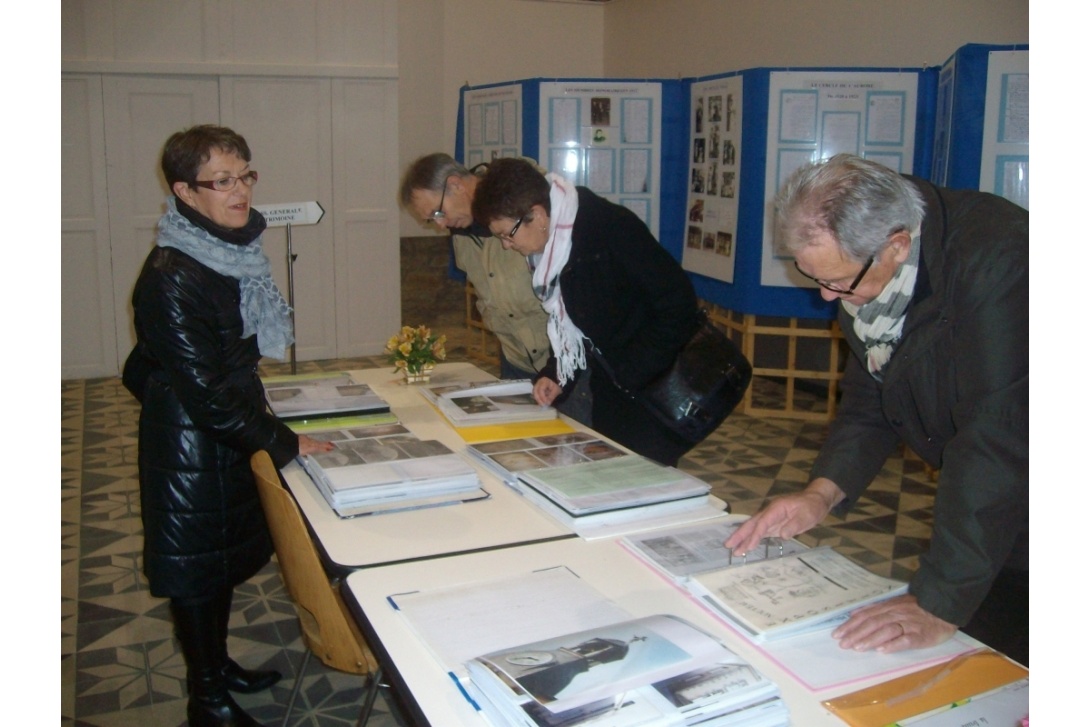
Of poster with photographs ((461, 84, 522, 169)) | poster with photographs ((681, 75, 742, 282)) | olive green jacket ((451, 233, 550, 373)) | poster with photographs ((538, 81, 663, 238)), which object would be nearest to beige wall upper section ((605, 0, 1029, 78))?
poster with photographs ((681, 75, 742, 282))

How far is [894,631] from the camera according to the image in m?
1.41

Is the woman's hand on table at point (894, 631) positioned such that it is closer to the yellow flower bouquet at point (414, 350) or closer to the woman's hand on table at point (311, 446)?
the woman's hand on table at point (311, 446)

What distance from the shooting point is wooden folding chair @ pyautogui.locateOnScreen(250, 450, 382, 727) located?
174 cm

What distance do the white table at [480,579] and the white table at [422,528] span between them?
0.14 feet

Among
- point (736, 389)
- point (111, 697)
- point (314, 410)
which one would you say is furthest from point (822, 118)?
point (111, 697)

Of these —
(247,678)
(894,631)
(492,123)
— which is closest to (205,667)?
(247,678)

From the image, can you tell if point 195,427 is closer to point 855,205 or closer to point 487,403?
point 487,403

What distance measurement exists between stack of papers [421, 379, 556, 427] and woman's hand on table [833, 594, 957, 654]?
133 centimetres

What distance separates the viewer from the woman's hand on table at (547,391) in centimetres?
272

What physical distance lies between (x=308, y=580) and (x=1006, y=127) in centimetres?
373

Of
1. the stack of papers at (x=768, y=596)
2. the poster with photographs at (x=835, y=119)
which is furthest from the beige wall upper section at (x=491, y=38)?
the stack of papers at (x=768, y=596)

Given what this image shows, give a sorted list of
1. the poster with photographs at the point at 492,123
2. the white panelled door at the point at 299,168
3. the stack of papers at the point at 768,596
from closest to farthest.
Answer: the stack of papers at the point at 768,596, the poster with photographs at the point at 492,123, the white panelled door at the point at 299,168

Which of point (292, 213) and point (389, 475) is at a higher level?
point (292, 213)

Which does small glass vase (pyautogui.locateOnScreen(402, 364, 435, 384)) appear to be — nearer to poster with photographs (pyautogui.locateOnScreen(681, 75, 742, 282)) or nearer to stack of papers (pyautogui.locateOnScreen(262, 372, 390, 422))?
stack of papers (pyautogui.locateOnScreen(262, 372, 390, 422))
